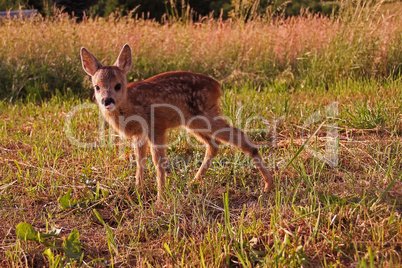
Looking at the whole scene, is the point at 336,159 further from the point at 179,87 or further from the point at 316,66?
the point at 316,66

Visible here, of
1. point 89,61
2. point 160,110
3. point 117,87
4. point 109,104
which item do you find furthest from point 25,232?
point 89,61

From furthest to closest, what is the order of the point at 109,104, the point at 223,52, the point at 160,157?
the point at 223,52, the point at 160,157, the point at 109,104

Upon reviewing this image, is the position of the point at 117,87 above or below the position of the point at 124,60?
below

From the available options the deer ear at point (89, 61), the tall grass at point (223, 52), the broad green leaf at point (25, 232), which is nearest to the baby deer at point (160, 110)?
the deer ear at point (89, 61)

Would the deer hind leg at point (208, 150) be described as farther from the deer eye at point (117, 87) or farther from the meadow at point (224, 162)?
the deer eye at point (117, 87)

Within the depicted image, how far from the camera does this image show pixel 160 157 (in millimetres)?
3498

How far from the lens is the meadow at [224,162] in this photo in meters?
2.54

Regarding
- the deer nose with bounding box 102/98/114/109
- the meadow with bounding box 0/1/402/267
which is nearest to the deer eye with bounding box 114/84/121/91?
the deer nose with bounding box 102/98/114/109

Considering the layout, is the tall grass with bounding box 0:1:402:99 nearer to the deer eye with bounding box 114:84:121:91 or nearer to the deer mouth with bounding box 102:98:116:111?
the deer eye with bounding box 114:84:121:91

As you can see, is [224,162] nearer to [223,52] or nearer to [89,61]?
[89,61]

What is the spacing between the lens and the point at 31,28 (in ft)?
25.2

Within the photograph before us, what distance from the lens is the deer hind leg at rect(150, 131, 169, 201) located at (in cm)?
341

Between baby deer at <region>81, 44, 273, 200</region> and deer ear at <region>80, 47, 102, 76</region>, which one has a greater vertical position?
deer ear at <region>80, 47, 102, 76</region>

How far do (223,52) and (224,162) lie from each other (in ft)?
13.1
